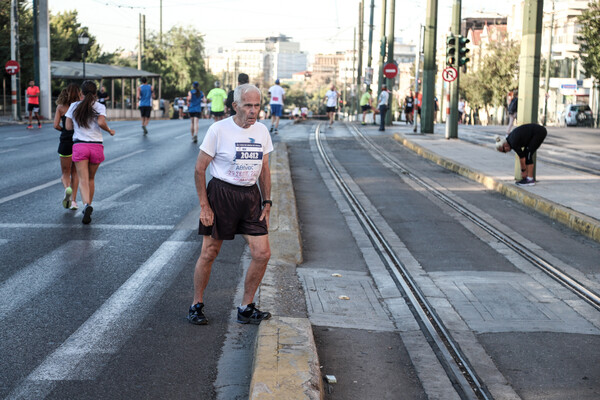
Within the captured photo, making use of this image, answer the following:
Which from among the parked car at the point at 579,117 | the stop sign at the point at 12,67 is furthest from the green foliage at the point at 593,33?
the stop sign at the point at 12,67

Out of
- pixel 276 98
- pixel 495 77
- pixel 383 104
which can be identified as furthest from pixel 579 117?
pixel 276 98

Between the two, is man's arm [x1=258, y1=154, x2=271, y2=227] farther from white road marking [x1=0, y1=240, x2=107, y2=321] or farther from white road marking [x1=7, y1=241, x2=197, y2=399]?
white road marking [x1=0, y1=240, x2=107, y2=321]

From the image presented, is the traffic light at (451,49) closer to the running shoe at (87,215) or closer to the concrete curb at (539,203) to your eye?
the concrete curb at (539,203)

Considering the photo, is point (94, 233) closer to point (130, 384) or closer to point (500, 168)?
point (130, 384)

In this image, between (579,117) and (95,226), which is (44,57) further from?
(579,117)

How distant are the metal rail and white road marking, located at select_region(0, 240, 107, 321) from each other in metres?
2.90

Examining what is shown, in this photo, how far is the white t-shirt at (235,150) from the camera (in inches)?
231

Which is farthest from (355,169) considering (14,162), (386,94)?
(386,94)

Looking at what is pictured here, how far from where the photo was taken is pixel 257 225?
604 centimetres

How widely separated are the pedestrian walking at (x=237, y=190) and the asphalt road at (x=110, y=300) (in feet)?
1.04

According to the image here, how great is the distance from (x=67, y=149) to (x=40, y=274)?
409 cm

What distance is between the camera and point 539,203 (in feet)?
41.8

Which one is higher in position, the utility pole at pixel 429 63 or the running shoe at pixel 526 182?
the utility pole at pixel 429 63

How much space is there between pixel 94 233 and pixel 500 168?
1089 centimetres
